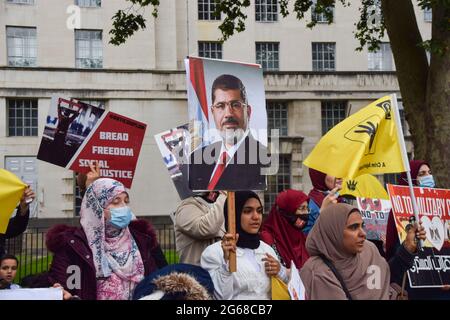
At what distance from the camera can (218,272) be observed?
4.89 meters

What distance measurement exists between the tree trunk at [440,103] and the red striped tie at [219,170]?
20.0 ft

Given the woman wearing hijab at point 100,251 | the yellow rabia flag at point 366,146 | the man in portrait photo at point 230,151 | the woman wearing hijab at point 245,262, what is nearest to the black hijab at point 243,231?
the woman wearing hijab at point 245,262

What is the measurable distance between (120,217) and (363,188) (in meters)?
3.70

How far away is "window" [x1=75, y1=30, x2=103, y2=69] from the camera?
31656 mm

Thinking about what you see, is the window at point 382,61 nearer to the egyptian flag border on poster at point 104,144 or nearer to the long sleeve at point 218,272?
the egyptian flag border on poster at point 104,144

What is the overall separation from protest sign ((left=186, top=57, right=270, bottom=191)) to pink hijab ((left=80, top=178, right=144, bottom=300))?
2.35ft

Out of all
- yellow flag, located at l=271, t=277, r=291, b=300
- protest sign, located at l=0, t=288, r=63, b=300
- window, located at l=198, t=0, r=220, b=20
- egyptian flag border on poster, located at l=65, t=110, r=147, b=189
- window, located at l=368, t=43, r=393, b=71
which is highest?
window, located at l=198, t=0, r=220, b=20

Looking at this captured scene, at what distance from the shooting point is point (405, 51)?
11.5 metres

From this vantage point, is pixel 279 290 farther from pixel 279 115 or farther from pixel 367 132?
pixel 279 115

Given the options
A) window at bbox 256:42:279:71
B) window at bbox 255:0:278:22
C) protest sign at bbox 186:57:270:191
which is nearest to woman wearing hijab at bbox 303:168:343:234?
protest sign at bbox 186:57:270:191

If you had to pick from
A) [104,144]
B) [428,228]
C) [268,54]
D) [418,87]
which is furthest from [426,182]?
[268,54]

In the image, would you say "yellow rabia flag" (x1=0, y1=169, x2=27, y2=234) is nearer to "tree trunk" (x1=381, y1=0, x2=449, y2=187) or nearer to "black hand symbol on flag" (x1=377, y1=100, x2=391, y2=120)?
"black hand symbol on flag" (x1=377, y1=100, x2=391, y2=120)
